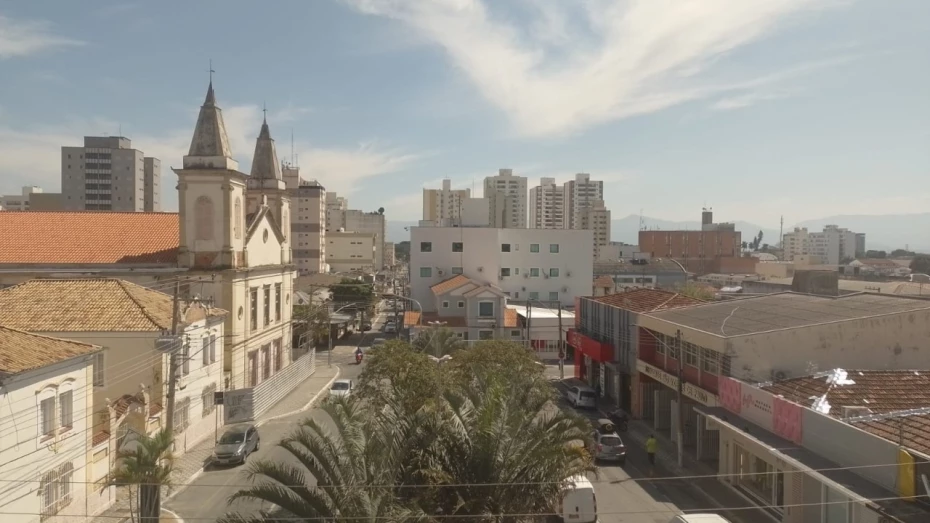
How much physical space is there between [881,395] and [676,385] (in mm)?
7475

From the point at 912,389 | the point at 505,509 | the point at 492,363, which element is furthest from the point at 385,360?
the point at 912,389

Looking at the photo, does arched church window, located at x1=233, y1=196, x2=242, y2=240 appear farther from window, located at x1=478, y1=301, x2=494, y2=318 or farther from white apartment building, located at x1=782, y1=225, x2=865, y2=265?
white apartment building, located at x1=782, y1=225, x2=865, y2=265

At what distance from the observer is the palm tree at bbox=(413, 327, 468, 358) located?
2806cm

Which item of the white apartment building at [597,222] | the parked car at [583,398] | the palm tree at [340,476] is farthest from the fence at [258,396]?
the white apartment building at [597,222]

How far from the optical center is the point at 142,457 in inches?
545

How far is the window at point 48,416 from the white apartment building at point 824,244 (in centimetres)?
17652

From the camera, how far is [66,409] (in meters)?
17.2

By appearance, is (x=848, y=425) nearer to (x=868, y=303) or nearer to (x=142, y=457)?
(x=868, y=303)

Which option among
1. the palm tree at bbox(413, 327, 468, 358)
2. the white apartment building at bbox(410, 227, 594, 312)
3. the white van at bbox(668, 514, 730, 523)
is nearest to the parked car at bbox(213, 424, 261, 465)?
the palm tree at bbox(413, 327, 468, 358)

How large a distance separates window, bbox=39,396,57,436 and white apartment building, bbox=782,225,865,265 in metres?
177

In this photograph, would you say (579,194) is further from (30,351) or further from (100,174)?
(30,351)

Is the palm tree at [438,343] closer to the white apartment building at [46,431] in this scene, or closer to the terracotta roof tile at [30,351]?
the white apartment building at [46,431]

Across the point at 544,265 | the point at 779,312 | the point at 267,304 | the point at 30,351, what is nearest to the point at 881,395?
the point at 779,312

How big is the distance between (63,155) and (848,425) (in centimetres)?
10514
